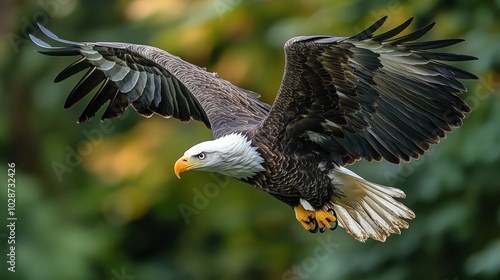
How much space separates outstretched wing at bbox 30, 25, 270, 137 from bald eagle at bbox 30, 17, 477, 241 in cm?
30

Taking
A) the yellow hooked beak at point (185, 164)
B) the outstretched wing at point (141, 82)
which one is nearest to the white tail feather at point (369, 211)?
the outstretched wing at point (141, 82)

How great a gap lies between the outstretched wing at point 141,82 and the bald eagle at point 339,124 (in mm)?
302

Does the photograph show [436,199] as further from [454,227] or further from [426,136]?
[426,136]

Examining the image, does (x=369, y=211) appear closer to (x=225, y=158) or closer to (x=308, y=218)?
(x=308, y=218)

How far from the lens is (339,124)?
7.67m

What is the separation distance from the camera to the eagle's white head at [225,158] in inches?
296

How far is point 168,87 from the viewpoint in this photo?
909cm

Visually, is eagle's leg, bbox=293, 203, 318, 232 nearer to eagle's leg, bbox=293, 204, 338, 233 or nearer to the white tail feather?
eagle's leg, bbox=293, 204, 338, 233

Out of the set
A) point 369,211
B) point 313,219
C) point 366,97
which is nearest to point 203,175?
point 369,211

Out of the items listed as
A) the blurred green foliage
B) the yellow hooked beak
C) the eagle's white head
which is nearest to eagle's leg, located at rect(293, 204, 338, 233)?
the eagle's white head

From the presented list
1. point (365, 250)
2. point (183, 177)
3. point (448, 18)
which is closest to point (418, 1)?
point (448, 18)

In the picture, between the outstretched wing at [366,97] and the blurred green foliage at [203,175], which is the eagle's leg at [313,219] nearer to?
the outstretched wing at [366,97]

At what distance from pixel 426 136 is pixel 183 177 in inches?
267

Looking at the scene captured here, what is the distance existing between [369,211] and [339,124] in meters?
0.86
